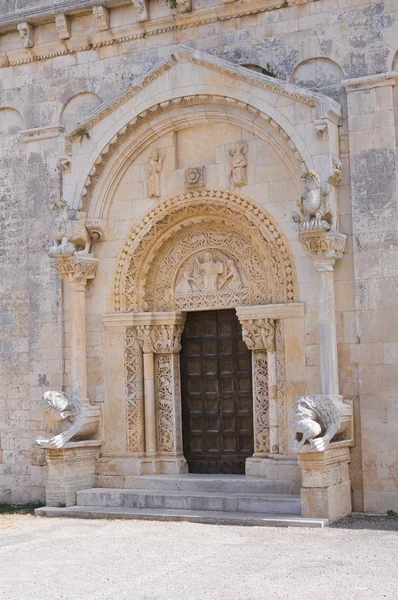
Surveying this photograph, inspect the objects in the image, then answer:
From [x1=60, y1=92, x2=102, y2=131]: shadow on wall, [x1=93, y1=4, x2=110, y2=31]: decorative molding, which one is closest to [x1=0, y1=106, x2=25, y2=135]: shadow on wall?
[x1=60, y1=92, x2=102, y2=131]: shadow on wall

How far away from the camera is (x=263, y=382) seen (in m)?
12.3

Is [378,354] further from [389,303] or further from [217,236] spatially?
[217,236]

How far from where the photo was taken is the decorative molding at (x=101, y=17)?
43.0 feet

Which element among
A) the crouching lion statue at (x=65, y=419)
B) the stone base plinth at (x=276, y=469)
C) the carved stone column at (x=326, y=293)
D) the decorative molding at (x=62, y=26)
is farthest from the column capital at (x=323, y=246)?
the decorative molding at (x=62, y=26)

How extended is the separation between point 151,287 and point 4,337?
2448 mm

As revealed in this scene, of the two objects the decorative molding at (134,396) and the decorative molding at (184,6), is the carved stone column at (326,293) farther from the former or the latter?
the decorative molding at (184,6)

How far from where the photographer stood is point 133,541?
33.0ft

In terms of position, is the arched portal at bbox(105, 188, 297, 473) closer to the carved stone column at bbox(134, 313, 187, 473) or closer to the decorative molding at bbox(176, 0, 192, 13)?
Answer: the carved stone column at bbox(134, 313, 187, 473)

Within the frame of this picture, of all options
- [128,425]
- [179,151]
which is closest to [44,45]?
[179,151]

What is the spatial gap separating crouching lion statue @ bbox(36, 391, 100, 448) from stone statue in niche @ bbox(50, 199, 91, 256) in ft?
6.40

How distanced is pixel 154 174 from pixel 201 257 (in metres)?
1.31

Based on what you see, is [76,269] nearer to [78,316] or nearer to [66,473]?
[78,316]

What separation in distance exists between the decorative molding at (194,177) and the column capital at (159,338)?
6.39ft

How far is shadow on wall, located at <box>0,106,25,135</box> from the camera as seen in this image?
46.4 feet
